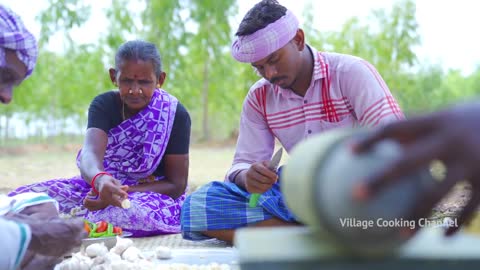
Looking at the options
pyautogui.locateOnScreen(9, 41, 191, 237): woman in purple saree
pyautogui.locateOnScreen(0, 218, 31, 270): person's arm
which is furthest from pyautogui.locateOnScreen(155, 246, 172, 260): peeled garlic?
pyautogui.locateOnScreen(0, 218, 31, 270): person's arm

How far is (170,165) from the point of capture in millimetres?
4227

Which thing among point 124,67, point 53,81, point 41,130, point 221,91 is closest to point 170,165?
point 124,67

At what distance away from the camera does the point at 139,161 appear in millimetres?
4195

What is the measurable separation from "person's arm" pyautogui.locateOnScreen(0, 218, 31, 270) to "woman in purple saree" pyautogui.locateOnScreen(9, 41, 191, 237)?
6.31ft

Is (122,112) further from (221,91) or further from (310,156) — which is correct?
(221,91)

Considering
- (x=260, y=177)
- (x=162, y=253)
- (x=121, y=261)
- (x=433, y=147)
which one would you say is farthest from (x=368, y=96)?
(x=433, y=147)

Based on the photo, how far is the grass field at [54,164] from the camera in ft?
25.7

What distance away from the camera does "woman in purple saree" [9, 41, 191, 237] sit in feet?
12.8

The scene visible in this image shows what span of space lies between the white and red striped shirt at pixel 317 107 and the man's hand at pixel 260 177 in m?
0.42

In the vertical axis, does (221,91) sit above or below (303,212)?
below

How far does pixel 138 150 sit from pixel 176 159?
24 cm

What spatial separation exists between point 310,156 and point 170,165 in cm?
299

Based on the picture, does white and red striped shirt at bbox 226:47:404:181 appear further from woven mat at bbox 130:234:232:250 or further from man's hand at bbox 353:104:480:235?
man's hand at bbox 353:104:480:235

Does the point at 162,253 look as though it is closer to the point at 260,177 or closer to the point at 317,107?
the point at 260,177
